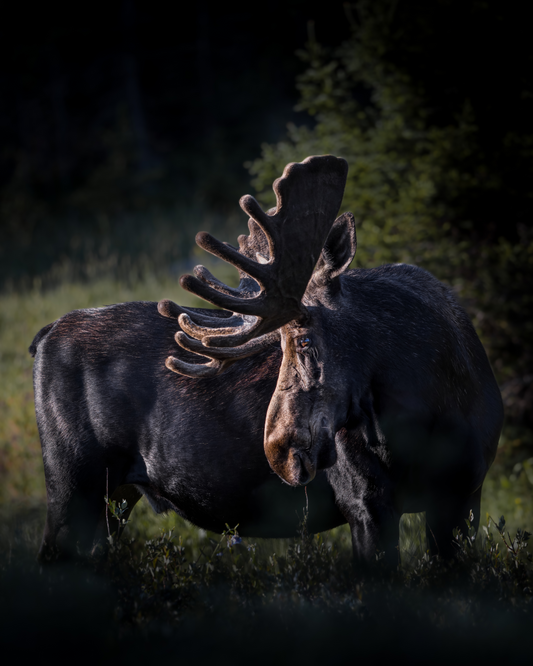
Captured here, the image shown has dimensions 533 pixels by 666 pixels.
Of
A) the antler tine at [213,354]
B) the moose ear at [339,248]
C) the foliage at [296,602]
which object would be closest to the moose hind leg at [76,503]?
the foliage at [296,602]

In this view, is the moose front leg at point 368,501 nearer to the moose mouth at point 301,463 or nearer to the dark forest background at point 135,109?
the moose mouth at point 301,463

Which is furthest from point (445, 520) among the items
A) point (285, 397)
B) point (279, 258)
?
point (279, 258)

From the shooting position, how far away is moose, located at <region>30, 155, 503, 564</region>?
245cm

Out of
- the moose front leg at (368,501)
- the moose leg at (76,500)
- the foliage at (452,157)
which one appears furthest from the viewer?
the foliage at (452,157)

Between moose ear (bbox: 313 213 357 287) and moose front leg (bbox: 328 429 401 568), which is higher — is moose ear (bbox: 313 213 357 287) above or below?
above

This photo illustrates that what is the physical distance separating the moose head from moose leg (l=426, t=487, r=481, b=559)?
2.39ft

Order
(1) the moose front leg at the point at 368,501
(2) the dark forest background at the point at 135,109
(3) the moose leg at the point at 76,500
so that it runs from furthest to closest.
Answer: (2) the dark forest background at the point at 135,109 → (3) the moose leg at the point at 76,500 → (1) the moose front leg at the point at 368,501

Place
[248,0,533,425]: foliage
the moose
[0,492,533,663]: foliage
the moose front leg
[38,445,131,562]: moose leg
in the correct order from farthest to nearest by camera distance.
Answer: [248,0,533,425]: foliage < [38,445,131,562]: moose leg < the moose front leg < the moose < [0,492,533,663]: foliage

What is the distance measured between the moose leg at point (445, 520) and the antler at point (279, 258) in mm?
1178

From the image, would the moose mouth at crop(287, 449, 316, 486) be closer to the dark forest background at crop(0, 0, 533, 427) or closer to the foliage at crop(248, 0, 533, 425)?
the foliage at crop(248, 0, 533, 425)

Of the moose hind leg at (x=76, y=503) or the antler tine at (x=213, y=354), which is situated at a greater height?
the antler tine at (x=213, y=354)

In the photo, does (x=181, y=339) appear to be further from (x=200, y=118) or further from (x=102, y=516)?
(x=200, y=118)

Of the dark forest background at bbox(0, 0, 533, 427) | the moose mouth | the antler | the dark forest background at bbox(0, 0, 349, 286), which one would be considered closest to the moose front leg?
the moose mouth

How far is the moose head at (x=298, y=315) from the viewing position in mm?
2363
